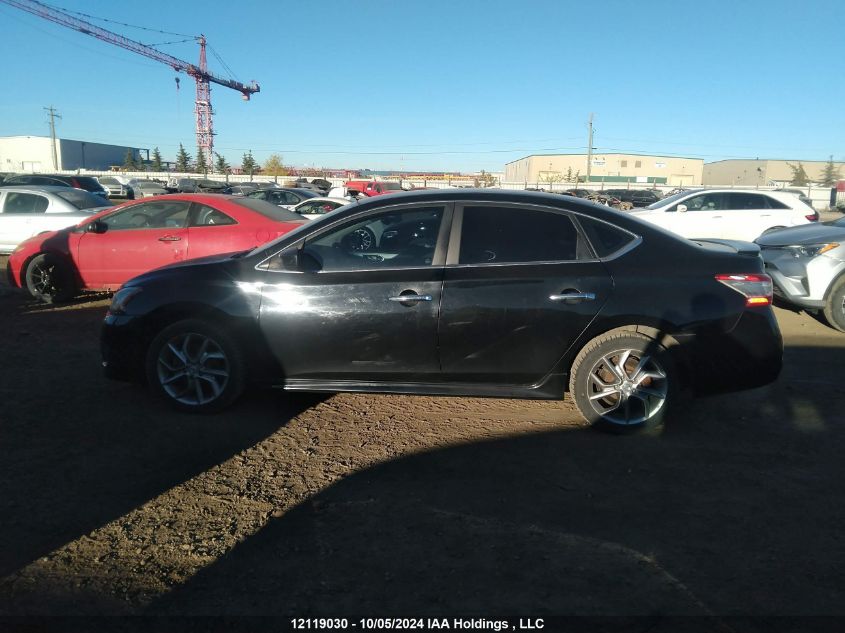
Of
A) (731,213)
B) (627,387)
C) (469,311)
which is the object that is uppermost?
(731,213)

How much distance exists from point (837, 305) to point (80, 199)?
11.7m

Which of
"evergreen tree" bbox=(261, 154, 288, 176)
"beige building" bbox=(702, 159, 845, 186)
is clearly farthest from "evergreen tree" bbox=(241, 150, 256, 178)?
"beige building" bbox=(702, 159, 845, 186)

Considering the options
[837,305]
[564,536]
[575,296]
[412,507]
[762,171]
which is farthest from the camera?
[762,171]

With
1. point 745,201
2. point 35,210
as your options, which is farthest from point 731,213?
point 35,210

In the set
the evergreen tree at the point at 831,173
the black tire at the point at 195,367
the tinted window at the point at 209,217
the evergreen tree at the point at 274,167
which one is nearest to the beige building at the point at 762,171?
the evergreen tree at the point at 831,173

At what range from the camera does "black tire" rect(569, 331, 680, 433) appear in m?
4.17

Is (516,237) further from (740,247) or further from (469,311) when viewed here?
(740,247)

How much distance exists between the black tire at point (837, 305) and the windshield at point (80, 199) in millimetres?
11400

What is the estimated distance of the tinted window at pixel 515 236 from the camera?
430cm

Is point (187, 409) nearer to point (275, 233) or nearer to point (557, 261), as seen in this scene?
point (557, 261)

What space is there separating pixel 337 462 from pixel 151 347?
5.63 ft

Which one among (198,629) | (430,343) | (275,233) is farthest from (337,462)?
(275,233)

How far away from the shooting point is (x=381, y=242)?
4508mm

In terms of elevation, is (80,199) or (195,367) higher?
(80,199)
